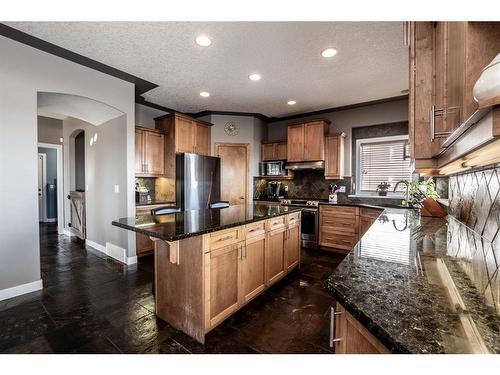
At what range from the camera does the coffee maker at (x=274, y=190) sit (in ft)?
16.8

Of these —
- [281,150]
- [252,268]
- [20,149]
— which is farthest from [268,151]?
[20,149]

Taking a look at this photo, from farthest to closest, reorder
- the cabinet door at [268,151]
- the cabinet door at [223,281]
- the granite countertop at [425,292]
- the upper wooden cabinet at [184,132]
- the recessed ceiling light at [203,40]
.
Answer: the cabinet door at [268,151] → the upper wooden cabinet at [184,132] → the recessed ceiling light at [203,40] → the cabinet door at [223,281] → the granite countertop at [425,292]

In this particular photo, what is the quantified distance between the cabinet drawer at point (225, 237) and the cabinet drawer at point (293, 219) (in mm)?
940

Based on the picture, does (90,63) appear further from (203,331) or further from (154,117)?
(203,331)

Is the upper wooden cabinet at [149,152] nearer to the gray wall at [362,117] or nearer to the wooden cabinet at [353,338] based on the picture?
the gray wall at [362,117]

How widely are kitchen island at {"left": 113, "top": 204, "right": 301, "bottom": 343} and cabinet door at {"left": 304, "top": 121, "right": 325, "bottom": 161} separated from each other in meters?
2.47

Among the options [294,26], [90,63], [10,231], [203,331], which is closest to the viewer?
[203,331]

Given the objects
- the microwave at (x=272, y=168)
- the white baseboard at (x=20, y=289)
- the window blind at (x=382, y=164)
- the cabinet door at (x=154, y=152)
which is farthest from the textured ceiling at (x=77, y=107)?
the window blind at (x=382, y=164)

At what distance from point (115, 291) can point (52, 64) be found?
2.62 meters

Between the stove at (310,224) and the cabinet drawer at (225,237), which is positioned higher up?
the cabinet drawer at (225,237)
